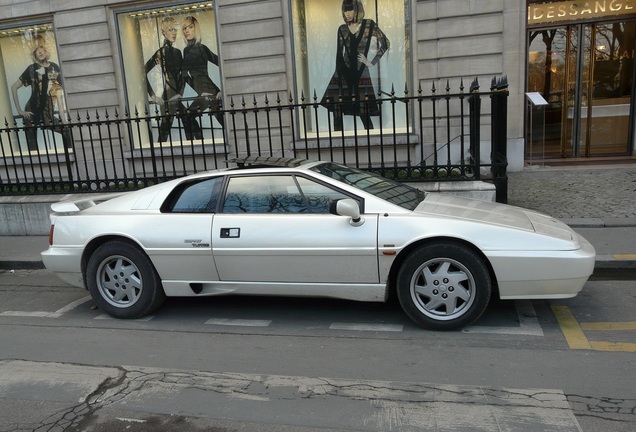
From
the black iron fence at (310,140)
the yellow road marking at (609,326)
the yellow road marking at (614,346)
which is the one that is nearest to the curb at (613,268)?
the yellow road marking at (609,326)

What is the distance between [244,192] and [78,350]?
2017 millimetres

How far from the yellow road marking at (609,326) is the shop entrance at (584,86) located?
8.18 meters

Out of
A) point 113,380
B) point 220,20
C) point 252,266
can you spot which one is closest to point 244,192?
point 252,266

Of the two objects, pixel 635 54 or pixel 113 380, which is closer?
pixel 113 380

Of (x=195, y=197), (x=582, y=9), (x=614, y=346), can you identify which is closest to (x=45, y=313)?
(x=195, y=197)

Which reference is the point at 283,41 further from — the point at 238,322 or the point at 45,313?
the point at 238,322

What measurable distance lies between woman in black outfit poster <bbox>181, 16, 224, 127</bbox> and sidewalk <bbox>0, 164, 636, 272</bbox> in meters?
5.31

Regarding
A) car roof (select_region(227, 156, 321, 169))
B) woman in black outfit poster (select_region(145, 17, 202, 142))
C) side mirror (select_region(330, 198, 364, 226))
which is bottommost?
side mirror (select_region(330, 198, 364, 226))

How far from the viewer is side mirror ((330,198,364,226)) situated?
429 centimetres

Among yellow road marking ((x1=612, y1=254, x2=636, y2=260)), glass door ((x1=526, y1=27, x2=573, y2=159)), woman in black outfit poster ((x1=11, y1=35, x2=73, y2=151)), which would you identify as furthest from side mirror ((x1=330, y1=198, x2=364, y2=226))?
woman in black outfit poster ((x1=11, y1=35, x2=73, y2=151))

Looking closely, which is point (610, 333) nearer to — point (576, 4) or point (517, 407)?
point (517, 407)

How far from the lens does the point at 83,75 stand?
41.9ft

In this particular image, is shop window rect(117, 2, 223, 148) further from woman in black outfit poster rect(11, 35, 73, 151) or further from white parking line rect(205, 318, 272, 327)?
white parking line rect(205, 318, 272, 327)

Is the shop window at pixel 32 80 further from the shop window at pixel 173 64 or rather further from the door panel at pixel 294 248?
the door panel at pixel 294 248
